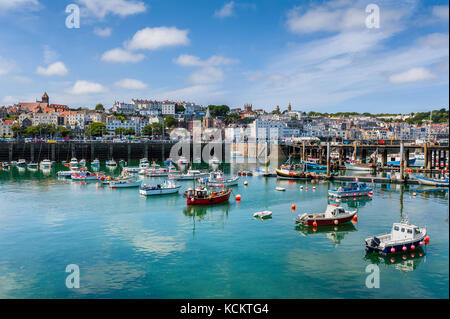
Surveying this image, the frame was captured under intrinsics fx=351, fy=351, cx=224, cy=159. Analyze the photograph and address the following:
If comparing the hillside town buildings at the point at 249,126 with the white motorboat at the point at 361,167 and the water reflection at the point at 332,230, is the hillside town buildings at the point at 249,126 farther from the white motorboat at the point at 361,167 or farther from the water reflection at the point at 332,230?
the water reflection at the point at 332,230

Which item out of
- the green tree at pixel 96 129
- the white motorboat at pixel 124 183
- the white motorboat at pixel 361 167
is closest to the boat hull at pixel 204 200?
the white motorboat at pixel 124 183

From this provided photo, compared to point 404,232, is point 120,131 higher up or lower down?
higher up

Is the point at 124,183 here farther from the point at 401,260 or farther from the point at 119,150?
the point at 119,150

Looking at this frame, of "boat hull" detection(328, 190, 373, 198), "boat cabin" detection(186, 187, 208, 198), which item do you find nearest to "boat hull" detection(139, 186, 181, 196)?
"boat cabin" detection(186, 187, 208, 198)

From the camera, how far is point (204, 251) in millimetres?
21125

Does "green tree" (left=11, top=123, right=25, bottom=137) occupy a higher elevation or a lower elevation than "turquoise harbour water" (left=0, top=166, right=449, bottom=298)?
higher

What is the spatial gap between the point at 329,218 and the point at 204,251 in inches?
424

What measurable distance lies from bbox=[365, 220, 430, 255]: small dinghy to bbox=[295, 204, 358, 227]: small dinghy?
18.3 feet

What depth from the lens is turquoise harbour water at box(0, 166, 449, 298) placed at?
1631 cm

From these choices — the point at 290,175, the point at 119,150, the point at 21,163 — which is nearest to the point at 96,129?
the point at 119,150

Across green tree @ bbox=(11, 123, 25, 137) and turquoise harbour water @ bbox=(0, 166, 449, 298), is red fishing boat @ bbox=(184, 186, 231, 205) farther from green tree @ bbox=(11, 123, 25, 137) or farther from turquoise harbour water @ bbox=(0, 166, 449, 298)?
green tree @ bbox=(11, 123, 25, 137)

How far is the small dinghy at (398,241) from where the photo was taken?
65.9 ft
